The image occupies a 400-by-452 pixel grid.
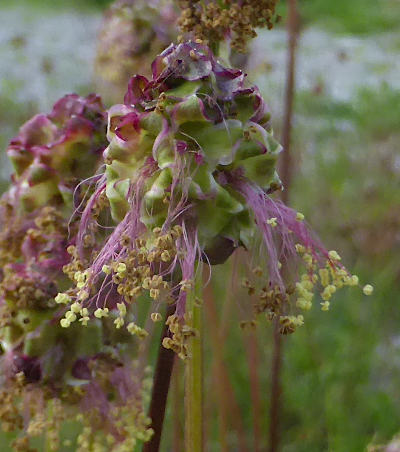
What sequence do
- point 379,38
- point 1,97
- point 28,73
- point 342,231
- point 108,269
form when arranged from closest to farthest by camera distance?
point 108,269 < point 342,231 < point 1,97 < point 28,73 < point 379,38

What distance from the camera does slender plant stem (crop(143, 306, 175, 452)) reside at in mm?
534

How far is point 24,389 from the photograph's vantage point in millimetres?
607

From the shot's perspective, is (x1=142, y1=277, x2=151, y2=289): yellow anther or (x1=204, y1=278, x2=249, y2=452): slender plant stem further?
(x1=204, y1=278, x2=249, y2=452): slender plant stem

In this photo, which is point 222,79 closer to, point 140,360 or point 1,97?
point 140,360

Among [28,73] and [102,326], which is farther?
[28,73]

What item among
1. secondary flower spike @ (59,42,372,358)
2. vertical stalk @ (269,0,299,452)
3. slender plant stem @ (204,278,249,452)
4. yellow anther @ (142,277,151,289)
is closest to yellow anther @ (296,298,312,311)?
secondary flower spike @ (59,42,372,358)

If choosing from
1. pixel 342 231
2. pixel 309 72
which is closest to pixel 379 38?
pixel 309 72

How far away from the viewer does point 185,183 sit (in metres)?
0.48

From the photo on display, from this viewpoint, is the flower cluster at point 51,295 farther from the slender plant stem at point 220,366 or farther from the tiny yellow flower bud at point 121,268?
the slender plant stem at point 220,366

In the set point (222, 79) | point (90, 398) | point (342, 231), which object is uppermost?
point (222, 79)

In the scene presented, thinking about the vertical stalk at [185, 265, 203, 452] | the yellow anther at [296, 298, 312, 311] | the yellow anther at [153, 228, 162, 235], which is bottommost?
the vertical stalk at [185, 265, 203, 452]

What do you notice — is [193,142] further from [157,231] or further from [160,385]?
[160,385]

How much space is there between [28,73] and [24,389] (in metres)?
2.43

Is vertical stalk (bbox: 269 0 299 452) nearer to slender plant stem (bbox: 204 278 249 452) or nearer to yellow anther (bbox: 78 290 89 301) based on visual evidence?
slender plant stem (bbox: 204 278 249 452)
